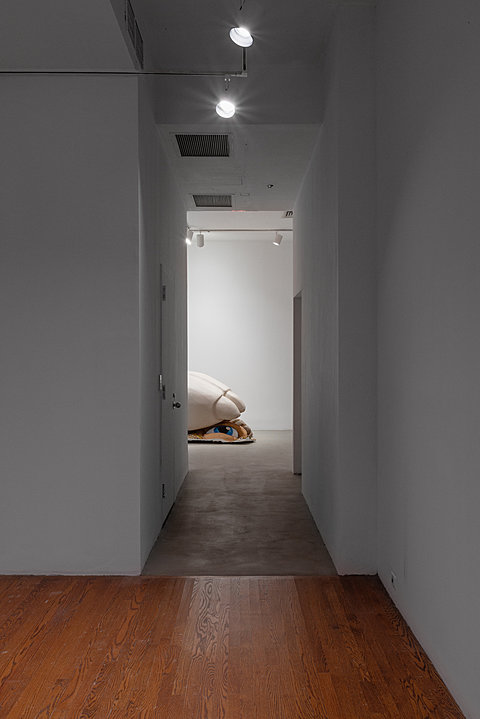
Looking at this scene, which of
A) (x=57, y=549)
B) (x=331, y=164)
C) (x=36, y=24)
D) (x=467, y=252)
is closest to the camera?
(x=467, y=252)

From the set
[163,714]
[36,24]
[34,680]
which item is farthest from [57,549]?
[36,24]

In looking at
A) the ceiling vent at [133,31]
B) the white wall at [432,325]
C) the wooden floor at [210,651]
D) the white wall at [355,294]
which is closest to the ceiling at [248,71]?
the ceiling vent at [133,31]

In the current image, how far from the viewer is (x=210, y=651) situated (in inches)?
118

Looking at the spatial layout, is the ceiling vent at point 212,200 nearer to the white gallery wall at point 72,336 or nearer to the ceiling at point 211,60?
the ceiling at point 211,60

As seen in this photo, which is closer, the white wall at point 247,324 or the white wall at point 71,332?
the white wall at point 71,332

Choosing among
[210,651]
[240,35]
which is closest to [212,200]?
[240,35]

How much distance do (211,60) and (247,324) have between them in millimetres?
6637

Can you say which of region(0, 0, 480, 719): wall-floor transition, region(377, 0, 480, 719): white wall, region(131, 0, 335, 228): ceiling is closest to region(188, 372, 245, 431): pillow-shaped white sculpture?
region(131, 0, 335, 228): ceiling

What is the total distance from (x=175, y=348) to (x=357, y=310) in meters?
2.38

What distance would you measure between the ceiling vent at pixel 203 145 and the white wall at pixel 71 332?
1076 mm

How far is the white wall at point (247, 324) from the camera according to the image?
36.5 ft

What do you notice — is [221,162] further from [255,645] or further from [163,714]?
[163,714]

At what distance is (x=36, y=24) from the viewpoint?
3322mm

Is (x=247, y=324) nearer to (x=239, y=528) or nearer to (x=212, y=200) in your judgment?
(x=212, y=200)
